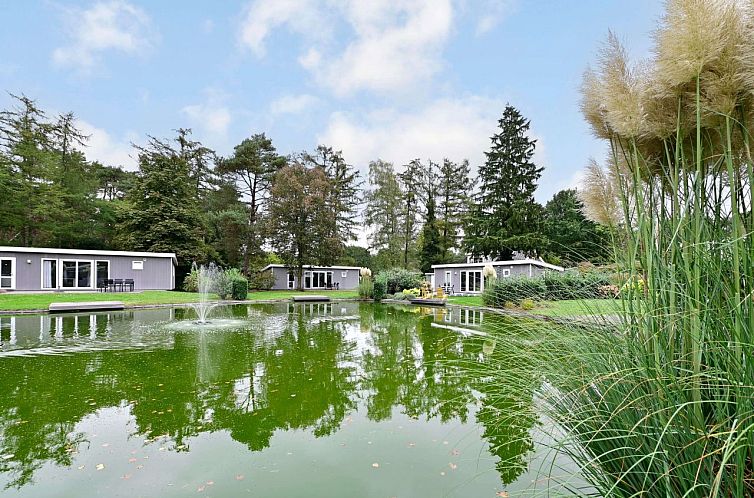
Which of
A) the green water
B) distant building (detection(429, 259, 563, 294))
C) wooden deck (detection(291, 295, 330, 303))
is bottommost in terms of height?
wooden deck (detection(291, 295, 330, 303))

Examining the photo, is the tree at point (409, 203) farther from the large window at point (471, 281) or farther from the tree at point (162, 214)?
the tree at point (162, 214)

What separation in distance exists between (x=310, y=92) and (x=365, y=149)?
10423 mm

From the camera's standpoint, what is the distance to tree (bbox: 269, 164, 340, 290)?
78.9 ft

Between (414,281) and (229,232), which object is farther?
(229,232)

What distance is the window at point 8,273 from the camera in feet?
56.6

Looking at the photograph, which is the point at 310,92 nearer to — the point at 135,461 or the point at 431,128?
the point at 431,128

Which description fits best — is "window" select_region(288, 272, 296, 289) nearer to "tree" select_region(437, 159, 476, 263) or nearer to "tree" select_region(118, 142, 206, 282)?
"tree" select_region(118, 142, 206, 282)

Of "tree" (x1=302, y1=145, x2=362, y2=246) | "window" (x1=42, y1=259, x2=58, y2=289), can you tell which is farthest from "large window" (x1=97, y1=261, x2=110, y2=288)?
"tree" (x1=302, y1=145, x2=362, y2=246)

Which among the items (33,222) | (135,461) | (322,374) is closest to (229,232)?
(33,222)

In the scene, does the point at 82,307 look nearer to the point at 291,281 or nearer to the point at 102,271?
the point at 102,271

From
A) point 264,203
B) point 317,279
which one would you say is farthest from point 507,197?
point 264,203

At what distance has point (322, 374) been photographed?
5312 millimetres

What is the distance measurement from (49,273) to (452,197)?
25.7m

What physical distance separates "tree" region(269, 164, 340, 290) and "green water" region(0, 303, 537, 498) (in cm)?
1754
